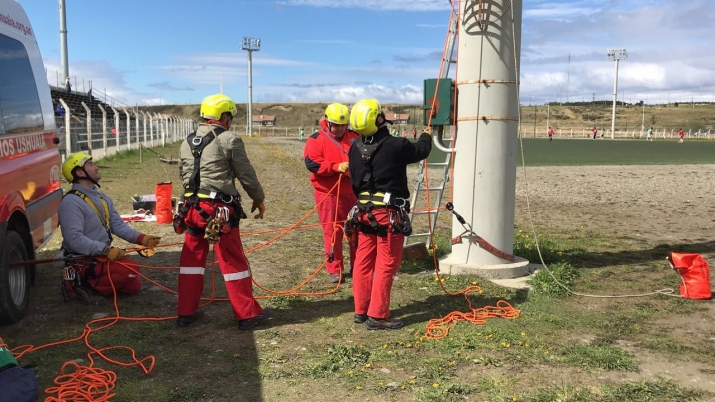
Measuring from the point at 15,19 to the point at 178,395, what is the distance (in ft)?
15.2

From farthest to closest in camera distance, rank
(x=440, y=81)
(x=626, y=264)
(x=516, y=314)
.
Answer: (x=626, y=264), (x=440, y=81), (x=516, y=314)

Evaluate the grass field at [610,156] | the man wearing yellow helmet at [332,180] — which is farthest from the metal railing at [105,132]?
the grass field at [610,156]

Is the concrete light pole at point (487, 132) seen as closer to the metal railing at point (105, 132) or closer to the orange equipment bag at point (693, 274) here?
the orange equipment bag at point (693, 274)

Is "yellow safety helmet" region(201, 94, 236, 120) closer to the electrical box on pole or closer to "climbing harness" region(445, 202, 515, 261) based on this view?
the electrical box on pole

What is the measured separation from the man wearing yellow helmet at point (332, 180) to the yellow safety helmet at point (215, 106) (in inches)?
65.6

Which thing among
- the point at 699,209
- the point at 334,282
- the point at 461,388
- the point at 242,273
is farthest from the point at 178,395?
the point at 699,209

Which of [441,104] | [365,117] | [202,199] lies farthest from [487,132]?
[202,199]

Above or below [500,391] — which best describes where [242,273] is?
above

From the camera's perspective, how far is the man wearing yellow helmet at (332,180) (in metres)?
7.32

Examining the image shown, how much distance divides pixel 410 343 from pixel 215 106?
9.29ft

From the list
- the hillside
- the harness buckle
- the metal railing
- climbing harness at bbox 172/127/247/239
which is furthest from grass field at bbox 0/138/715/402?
the hillside

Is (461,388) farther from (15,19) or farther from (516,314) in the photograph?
(15,19)

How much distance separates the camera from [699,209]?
533 inches

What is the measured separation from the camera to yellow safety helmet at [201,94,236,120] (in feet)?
18.5
